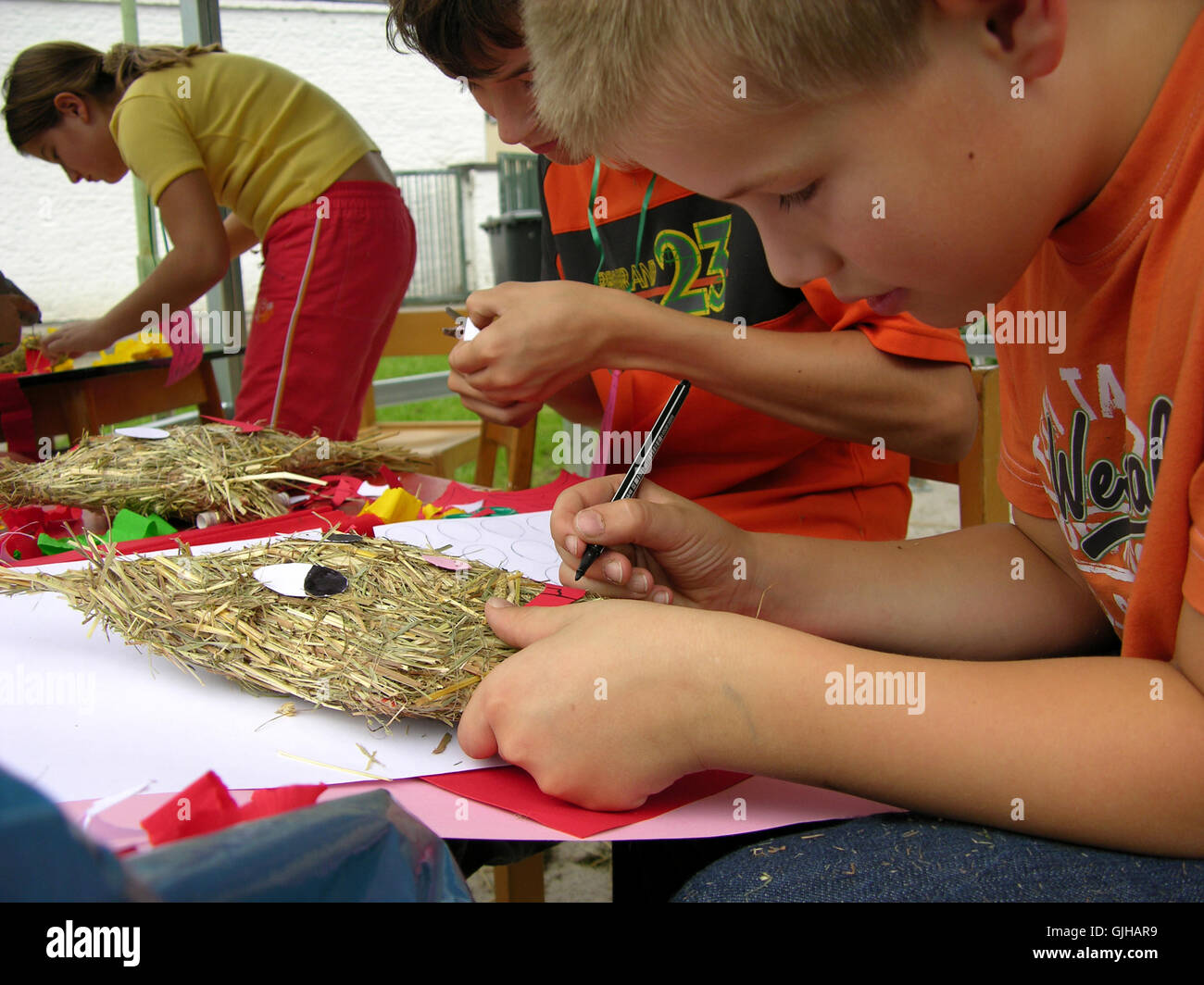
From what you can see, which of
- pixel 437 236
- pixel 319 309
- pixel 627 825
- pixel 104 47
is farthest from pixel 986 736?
pixel 437 236

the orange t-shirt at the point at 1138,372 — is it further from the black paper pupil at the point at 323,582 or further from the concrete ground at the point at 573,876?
the concrete ground at the point at 573,876

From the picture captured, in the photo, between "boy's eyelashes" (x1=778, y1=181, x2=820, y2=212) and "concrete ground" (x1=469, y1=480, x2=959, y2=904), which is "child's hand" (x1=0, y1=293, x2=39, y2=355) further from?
"boy's eyelashes" (x1=778, y1=181, x2=820, y2=212)

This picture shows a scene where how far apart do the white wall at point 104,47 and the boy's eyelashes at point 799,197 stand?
193 centimetres

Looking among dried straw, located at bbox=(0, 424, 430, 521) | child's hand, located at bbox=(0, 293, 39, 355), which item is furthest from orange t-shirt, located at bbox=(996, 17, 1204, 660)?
child's hand, located at bbox=(0, 293, 39, 355)

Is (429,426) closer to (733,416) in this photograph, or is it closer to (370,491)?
(370,491)

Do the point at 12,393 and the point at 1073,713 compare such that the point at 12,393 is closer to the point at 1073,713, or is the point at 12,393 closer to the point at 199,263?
the point at 199,263

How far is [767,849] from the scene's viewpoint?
0.51 m

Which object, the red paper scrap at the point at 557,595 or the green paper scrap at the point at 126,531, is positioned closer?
the red paper scrap at the point at 557,595

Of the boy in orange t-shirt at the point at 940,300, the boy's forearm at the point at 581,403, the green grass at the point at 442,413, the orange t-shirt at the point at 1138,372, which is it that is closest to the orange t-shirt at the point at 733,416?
the boy's forearm at the point at 581,403

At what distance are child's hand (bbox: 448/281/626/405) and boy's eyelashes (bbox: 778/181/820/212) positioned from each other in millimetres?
415

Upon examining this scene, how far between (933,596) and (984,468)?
750 millimetres

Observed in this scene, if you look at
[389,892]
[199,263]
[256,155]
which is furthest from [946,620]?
[256,155]

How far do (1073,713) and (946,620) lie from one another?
32 centimetres

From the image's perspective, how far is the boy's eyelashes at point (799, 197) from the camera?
52 centimetres
